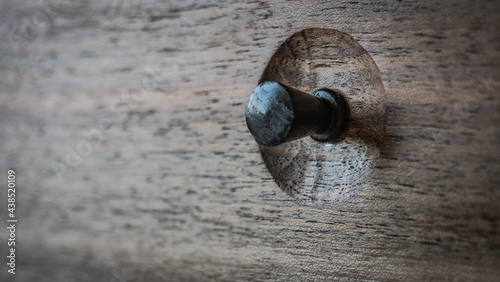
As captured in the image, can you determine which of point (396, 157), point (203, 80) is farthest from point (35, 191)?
point (396, 157)

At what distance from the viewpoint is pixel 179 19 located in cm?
41

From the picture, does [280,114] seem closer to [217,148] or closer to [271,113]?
[271,113]

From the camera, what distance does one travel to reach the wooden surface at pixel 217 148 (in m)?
0.29

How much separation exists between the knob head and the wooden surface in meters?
0.08

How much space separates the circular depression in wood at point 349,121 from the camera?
1.08ft

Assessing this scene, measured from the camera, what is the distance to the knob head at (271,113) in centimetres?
28

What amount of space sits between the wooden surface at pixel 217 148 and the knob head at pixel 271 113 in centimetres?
8

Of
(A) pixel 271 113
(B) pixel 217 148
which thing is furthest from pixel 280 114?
(B) pixel 217 148

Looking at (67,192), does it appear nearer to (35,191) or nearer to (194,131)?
(35,191)

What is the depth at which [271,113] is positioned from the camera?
288 mm

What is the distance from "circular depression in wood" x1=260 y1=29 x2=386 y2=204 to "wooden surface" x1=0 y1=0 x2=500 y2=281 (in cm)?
1

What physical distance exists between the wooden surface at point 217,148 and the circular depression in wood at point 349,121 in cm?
1

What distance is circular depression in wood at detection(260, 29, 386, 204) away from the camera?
1.08ft

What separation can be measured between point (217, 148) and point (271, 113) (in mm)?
121
